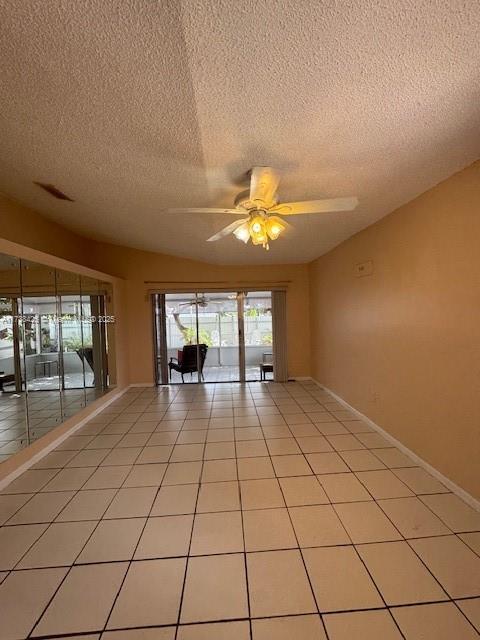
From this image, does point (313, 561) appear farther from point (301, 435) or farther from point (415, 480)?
point (301, 435)

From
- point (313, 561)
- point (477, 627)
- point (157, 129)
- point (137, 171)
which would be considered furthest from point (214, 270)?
point (477, 627)

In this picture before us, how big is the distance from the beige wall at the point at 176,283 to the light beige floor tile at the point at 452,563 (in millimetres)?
4018

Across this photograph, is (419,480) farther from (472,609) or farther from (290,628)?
(290,628)

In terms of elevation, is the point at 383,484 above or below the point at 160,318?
below

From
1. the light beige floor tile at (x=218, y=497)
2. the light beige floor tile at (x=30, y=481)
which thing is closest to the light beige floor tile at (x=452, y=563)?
the light beige floor tile at (x=218, y=497)

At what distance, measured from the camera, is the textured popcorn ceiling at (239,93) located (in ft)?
3.33

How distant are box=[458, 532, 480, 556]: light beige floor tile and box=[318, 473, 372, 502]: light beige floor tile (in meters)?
0.54

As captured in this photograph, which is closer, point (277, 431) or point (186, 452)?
point (186, 452)

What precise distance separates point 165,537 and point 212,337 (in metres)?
6.45

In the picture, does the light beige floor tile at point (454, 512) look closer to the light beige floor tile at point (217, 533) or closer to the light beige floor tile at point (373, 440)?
the light beige floor tile at point (373, 440)

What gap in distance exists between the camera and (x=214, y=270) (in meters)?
5.55

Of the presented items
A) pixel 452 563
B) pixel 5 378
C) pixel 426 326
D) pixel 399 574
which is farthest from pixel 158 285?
pixel 452 563

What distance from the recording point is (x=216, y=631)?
4.12 feet

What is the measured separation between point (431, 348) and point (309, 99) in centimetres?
199
